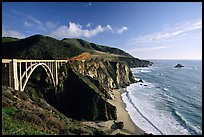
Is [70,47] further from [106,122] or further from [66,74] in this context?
[106,122]

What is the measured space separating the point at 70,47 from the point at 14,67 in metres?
47.4

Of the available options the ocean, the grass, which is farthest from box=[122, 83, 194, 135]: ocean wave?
the grass

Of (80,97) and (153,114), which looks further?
(80,97)

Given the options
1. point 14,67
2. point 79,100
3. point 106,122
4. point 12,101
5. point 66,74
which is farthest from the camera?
point 66,74

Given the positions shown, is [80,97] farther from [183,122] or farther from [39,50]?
[39,50]

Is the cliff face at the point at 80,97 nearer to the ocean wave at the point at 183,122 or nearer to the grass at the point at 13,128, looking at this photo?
the ocean wave at the point at 183,122

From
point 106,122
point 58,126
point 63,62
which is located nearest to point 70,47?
point 63,62

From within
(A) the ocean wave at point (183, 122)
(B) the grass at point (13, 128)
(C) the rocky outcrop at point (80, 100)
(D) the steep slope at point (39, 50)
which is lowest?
(A) the ocean wave at point (183, 122)

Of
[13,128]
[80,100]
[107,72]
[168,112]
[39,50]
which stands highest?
[39,50]

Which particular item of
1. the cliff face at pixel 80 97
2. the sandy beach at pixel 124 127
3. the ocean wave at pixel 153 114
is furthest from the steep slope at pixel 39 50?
the sandy beach at pixel 124 127

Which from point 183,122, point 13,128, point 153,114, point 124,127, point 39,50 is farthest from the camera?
point 39,50

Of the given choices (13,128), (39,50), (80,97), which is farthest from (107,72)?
(13,128)

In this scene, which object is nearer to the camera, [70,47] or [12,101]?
[12,101]

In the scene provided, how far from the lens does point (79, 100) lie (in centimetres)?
3847
